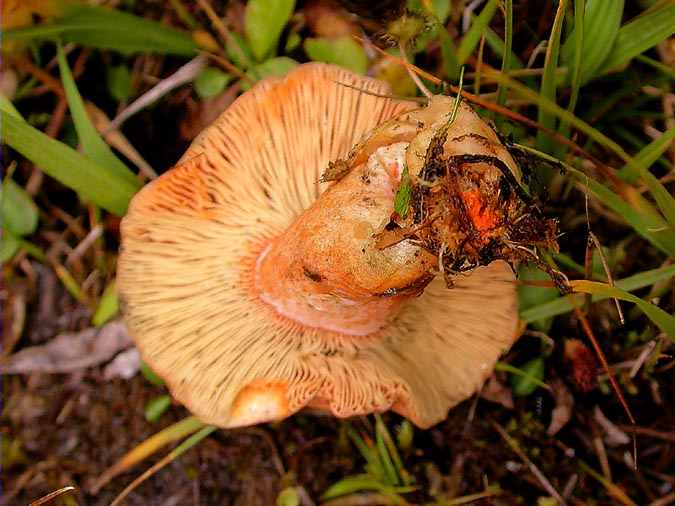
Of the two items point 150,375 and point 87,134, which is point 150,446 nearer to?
point 150,375

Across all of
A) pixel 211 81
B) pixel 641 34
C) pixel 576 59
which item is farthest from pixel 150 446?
pixel 641 34

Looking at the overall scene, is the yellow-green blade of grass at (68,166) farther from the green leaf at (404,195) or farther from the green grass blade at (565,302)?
the green grass blade at (565,302)

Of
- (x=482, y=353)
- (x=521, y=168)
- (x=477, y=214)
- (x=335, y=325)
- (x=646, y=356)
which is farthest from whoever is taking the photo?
(x=646, y=356)

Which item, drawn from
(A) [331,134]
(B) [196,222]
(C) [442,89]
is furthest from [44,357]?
(C) [442,89]

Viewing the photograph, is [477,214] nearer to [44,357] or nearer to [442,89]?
[442,89]

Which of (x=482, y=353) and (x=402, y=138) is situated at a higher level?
(x=402, y=138)

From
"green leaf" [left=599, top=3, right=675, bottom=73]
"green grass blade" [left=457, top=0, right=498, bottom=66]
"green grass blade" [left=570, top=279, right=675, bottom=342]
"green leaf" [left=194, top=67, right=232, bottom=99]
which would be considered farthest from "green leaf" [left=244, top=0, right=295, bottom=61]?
"green grass blade" [left=570, top=279, right=675, bottom=342]

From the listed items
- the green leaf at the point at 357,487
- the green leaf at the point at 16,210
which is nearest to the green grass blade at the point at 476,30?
the green leaf at the point at 357,487
